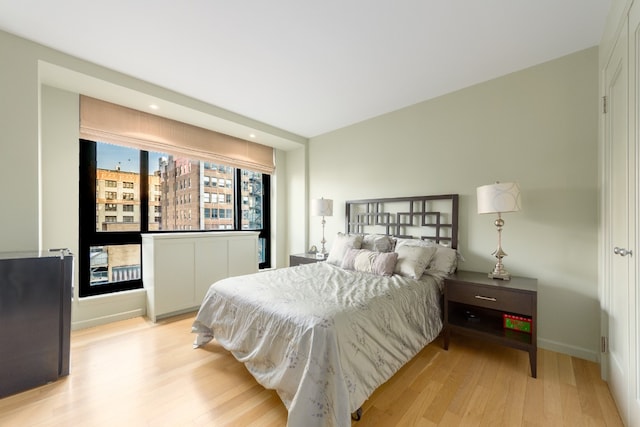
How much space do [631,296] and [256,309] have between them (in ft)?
6.74

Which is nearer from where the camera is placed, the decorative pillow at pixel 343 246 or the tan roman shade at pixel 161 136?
the tan roman shade at pixel 161 136

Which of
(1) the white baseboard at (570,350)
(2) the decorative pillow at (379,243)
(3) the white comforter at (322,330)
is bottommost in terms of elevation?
(1) the white baseboard at (570,350)

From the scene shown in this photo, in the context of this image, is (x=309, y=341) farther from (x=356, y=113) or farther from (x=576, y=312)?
(x=356, y=113)

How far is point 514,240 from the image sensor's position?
2338 mm

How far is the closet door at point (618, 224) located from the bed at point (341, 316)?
1.01m

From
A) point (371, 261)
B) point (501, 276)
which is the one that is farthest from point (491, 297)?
point (371, 261)

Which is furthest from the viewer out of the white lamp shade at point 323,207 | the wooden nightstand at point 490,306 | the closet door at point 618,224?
the white lamp shade at point 323,207

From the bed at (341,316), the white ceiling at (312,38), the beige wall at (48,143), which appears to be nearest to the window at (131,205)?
the beige wall at (48,143)

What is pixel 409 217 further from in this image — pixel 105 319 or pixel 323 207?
pixel 105 319

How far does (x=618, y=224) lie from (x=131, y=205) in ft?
14.2

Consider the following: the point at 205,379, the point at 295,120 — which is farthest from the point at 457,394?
the point at 295,120

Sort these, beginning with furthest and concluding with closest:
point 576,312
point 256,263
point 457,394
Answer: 1. point 256,263
2. point 576,312
3. point 457,394

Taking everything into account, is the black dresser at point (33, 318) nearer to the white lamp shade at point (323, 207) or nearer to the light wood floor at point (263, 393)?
the light wood floor at point (263, 393)

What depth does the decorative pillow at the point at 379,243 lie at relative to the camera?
2811 millimetres
